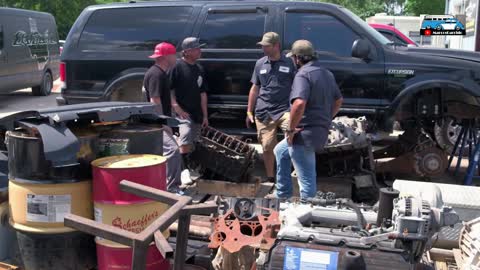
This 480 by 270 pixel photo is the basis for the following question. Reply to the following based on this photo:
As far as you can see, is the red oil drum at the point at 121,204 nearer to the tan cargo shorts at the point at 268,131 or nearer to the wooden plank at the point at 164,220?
the wooden plank at the point at 164,220

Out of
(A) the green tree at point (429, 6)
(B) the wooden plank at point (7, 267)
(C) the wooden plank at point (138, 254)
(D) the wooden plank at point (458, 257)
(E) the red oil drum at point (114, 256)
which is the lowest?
(D) the wooden plank at point (458, 257)

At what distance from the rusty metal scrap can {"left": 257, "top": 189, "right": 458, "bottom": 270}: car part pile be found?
7cm

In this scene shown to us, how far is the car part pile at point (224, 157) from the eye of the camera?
627 centimetres

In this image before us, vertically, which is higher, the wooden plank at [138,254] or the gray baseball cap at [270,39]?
the gray baseball cap at [270,39]

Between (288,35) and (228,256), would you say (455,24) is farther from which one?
(228,256)

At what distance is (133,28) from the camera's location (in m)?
7.70

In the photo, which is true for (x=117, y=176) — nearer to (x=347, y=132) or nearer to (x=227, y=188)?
(x=227, y=188)

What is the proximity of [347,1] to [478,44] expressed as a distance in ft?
110

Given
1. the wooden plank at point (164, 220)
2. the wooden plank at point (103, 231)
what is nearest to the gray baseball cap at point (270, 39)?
the wooden plank at point (164, 220)

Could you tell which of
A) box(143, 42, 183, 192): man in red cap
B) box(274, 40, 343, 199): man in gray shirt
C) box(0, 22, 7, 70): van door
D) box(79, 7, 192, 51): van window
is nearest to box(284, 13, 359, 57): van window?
box(79, 7, 192, 51): van window

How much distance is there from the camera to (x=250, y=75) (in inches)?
282

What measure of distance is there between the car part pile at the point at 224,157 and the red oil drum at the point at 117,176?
3552mm

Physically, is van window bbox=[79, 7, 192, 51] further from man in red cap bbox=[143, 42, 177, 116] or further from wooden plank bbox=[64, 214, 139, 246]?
wooden plank bbox=[64, 214, 139, 246]

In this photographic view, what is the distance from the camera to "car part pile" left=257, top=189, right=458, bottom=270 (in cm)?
239
